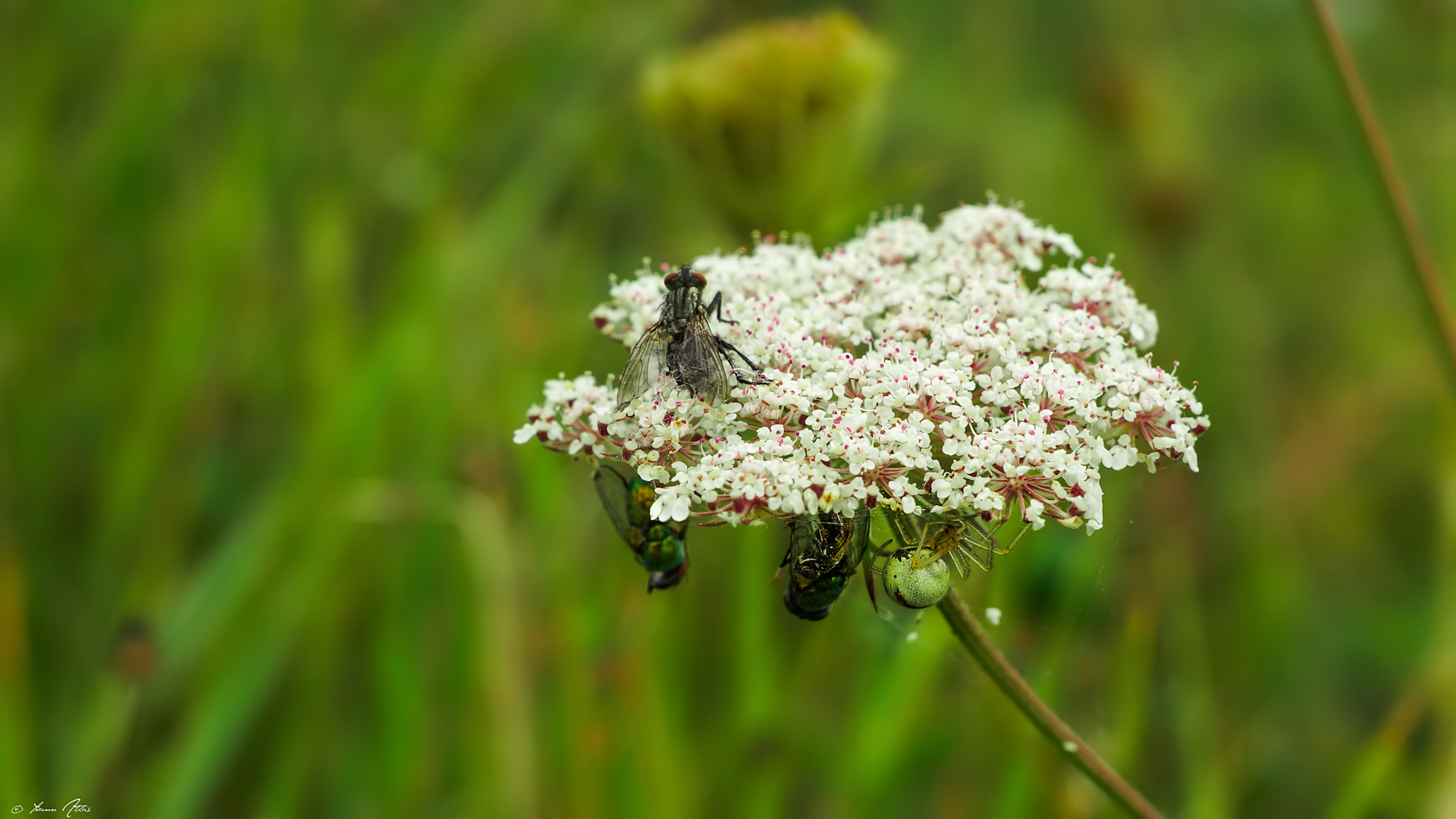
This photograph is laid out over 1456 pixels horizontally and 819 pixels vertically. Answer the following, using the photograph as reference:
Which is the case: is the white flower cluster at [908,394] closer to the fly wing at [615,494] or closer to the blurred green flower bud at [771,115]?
the fly wing at [615,494]

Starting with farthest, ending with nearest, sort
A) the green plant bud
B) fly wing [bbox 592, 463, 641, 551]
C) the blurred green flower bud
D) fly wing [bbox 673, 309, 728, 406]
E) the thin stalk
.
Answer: the blurred green flower bud
the thin stalk
fly wing [bbox 592, 463, 641, 551]
fly wing [bbox 673, 309, 728, 406]
the green plant bud

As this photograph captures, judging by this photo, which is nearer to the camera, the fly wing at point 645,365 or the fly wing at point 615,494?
the fly wing at point 645,365

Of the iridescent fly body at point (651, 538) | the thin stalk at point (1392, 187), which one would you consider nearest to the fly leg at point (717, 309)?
the iridescent fly body at point (651, 538)

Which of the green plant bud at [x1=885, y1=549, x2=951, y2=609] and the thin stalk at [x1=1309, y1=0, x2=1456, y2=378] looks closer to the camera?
the green plant bud at [x1=885, y1=549, x2=951, y2=609]

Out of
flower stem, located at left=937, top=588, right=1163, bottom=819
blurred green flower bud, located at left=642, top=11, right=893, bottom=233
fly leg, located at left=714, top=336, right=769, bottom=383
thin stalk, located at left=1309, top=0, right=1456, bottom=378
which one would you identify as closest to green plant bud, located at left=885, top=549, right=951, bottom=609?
flower stem, located at left=937, top=588, right=1163, bottom=819

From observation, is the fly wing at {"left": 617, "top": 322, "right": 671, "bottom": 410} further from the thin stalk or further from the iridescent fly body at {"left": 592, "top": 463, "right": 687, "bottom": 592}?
the thin stalk

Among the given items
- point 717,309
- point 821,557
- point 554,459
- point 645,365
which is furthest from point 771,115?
point 821,557

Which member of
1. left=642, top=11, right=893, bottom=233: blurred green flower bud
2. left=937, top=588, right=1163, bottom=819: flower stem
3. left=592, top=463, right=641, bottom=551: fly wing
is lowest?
left=937, top=588, right=1163, bottom=819: flower stem
